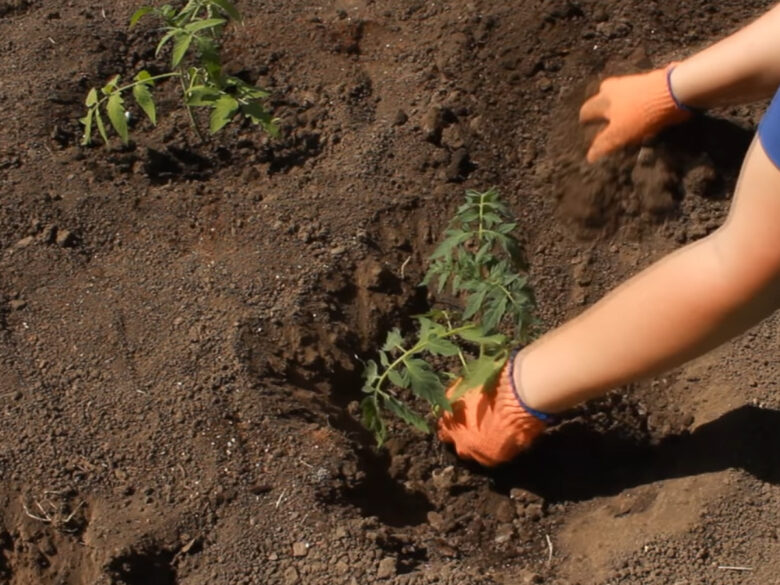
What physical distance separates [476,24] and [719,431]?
1409 mm

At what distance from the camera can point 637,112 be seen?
110 inches

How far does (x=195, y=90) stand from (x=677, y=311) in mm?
1418

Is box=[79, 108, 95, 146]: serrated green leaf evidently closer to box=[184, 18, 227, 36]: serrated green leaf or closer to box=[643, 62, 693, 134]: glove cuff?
box=[184, 18, 227, 36]: serrated green leaf

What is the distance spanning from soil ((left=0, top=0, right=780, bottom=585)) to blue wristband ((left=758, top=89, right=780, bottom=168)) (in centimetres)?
40

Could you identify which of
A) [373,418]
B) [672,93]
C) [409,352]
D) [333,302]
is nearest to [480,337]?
[409,352]

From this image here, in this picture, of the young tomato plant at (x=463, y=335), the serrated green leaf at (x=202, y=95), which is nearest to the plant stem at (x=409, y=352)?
the young tomato plant at (x=463, y=335)

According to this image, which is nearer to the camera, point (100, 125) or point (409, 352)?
point (409, 352)

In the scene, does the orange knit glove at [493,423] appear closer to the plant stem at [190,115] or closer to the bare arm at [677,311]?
the bare arm at [677,311]

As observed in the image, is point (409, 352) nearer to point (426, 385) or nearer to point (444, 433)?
point (426, 385)

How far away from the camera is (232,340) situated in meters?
2.39

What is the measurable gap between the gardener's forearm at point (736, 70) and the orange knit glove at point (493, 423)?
98cm

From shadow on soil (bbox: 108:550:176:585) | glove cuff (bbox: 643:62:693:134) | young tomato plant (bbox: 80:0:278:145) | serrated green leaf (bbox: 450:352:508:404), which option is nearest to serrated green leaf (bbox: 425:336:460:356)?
serrated green leaf (bbox: 450:352:508:404)

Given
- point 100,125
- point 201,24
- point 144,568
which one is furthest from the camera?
point 100,125

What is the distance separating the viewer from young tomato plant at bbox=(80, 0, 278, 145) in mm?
2596
